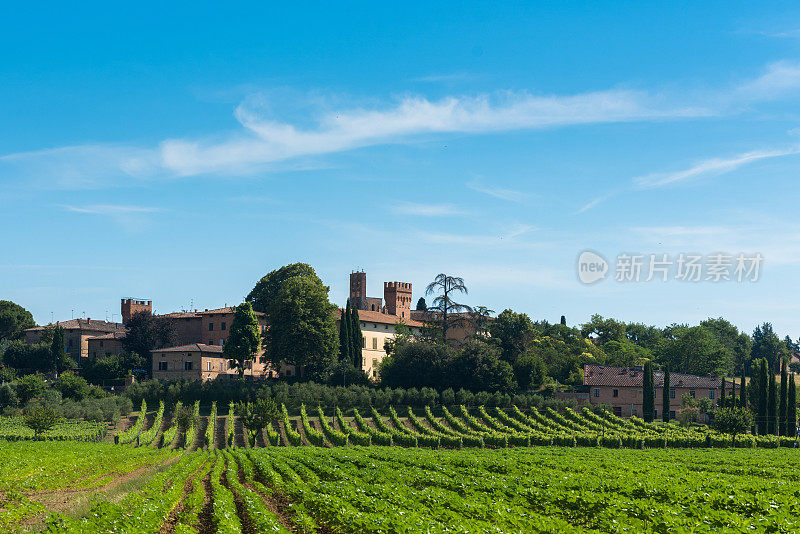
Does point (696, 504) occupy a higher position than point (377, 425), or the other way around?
point (696, 504)

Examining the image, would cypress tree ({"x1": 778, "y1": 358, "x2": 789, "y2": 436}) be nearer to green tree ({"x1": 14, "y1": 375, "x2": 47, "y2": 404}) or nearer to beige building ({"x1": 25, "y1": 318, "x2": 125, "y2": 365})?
green tree ({"x1": 14, "y1": 375, "x2": 47, "y2": 404})

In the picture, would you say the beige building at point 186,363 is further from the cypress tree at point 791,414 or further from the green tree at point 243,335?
the cypress tree at point 791,414

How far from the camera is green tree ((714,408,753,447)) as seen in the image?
66.2 metres

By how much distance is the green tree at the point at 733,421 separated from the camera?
66.2 m

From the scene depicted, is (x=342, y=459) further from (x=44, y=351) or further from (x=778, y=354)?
(x=778, y=354)

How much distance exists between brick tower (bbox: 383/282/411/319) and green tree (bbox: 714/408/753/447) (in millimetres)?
72236

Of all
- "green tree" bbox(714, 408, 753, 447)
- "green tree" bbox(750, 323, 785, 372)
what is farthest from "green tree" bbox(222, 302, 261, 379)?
"green tree" bbox(750, 323, 785, 372)

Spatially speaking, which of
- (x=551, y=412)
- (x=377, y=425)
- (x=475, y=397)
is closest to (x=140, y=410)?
(x=377, y=425)

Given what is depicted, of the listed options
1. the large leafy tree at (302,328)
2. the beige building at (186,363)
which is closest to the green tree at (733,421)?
the large leafy tree at (302,328)

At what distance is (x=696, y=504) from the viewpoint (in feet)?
69.3

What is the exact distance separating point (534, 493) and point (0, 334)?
11838cm

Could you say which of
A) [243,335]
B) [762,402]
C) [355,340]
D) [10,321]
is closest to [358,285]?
[355,340]

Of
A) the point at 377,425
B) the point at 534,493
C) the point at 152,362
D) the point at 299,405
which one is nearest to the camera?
the point at 534,493

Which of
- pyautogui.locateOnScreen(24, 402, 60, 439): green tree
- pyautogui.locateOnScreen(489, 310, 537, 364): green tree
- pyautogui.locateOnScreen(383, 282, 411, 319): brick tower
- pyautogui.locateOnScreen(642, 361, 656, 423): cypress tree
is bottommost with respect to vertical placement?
pyautogui.locateOnScreen(24, 402, 60, 439): green tree
